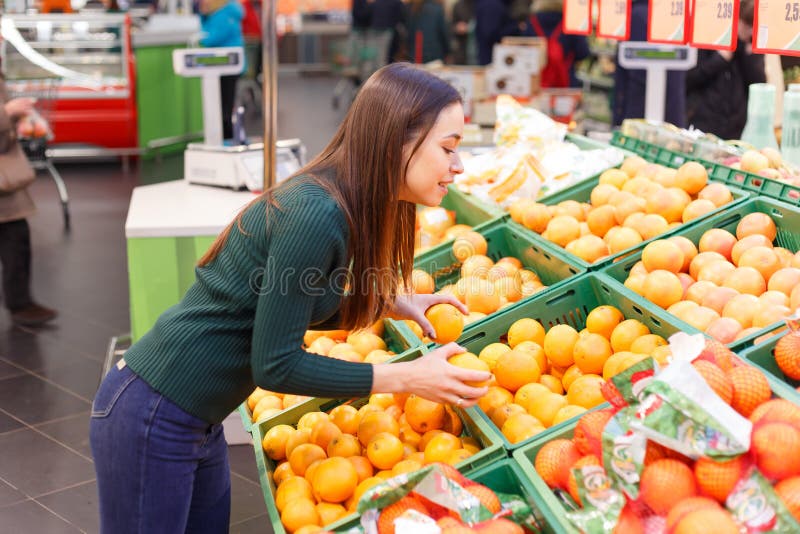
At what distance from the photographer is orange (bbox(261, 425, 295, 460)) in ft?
8.00

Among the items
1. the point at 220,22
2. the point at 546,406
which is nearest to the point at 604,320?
the point at 546,406

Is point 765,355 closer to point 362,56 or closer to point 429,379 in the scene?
point 429,379

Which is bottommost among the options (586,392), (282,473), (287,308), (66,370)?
(66,370)

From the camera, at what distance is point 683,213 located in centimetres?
308

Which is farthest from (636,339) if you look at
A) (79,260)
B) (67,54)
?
(67,54)

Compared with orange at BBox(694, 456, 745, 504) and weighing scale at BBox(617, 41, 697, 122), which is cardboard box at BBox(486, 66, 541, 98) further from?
orange at BBox(694, 456, 745, 504)

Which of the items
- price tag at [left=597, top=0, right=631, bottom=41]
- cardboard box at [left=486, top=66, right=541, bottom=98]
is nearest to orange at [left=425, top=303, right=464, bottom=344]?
price tag at [left=597, top=0, right=631, bottom=41]

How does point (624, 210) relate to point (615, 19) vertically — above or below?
below

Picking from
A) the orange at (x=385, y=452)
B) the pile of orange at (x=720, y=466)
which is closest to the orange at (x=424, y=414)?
the orange at (x=385, y=452)

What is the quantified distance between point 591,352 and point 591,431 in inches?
24.2

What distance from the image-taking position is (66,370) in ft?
16.1

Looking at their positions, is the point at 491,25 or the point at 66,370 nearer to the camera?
the point at 66,370

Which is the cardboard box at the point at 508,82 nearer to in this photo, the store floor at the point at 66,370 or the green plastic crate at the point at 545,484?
the store floor at the point at 66,370

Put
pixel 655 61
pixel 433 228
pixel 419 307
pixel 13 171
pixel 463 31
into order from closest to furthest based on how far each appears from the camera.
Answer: pixel 419 307, pixel 433 228, pixel 655 61, pixel 13 171, pixel 463 31
